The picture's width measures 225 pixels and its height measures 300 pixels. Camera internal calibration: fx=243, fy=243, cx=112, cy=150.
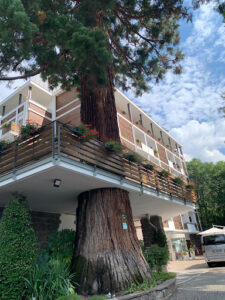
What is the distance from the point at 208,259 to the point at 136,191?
345 inches

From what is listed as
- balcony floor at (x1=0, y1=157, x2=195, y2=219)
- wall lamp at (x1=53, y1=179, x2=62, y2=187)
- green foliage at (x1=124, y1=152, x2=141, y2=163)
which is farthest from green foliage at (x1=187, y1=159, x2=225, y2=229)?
wall lamp at (x1=53, y1=179, x2=62, y2=187)

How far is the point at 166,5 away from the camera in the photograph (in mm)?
9508

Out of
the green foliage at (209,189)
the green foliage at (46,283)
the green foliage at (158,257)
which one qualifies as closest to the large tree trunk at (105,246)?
the green foliage at (46,283)

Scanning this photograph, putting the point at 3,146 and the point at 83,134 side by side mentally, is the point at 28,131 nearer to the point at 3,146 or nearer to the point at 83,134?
the point at 3,146

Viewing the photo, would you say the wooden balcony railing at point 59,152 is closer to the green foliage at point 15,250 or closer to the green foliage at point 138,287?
the green foliage at point 15,250

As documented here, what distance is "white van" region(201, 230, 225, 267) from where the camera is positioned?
13766 millimetres

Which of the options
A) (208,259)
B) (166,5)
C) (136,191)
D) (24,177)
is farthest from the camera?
(208,259)

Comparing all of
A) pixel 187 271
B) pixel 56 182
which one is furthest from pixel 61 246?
pixel 187 271

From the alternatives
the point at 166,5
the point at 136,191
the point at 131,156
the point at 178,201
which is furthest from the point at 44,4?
the point at 178,201

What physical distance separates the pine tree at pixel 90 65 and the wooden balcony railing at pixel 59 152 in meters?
0.90

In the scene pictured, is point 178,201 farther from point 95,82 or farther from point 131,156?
point 95,82

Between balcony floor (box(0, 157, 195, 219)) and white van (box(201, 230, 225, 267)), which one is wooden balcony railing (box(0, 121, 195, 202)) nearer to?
balcony floor (box(0, 157, 195, 219))

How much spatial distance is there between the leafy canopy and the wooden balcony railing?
6.42 feet

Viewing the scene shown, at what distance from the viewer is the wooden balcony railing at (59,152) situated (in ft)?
20.3
